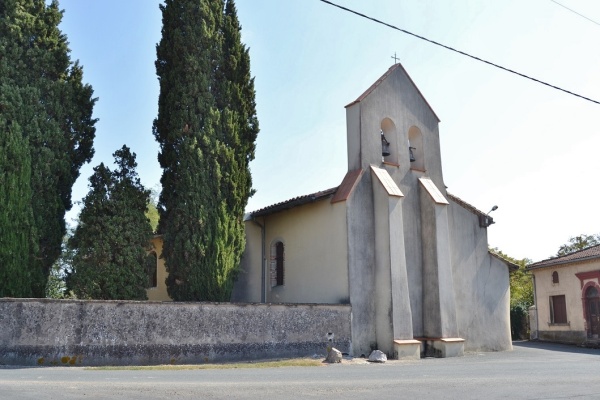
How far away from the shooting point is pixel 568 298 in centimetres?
3234

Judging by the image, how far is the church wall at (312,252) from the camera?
21.6 metres

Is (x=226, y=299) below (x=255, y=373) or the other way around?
the other way around

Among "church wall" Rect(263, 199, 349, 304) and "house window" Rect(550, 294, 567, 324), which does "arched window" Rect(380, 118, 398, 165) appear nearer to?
"church wall" Rect(263, 199, 349, 304)

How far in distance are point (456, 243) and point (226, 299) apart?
412 inches

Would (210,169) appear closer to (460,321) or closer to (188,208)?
(188,208)

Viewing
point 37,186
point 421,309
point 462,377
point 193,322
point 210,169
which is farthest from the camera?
point 421,309

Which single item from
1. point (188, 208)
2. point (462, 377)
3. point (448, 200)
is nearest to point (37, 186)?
point (188, 208)

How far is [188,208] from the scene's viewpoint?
20.6 metres

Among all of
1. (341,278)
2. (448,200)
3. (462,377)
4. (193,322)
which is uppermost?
(448,200)

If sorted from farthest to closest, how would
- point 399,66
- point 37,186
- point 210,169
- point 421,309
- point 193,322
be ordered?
1. point 399,66
2. point 421,309
3. point 210,169
4. point 37,186
5. point 193,322

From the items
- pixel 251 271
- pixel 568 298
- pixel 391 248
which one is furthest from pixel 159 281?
pixel 568 298

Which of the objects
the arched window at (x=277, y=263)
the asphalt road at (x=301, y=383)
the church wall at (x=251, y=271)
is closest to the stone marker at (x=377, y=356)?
the asphalt road at (x=301, y=383)

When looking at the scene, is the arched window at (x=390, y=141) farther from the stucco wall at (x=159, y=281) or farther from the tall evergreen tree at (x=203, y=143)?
the stucco wall at (x=159, y=281)

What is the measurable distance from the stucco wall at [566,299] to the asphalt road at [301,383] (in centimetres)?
1693
